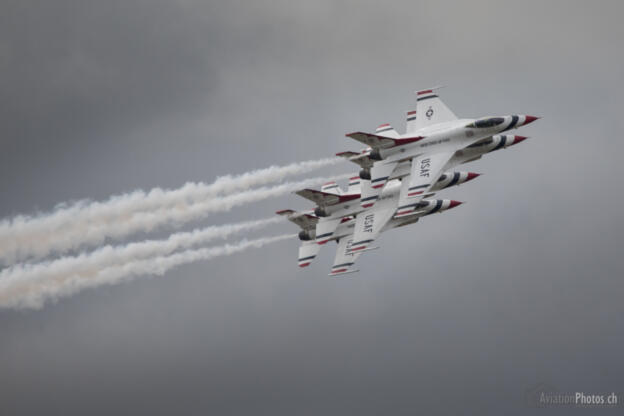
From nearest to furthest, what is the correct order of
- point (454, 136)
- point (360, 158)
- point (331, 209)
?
point (454, 136) < point (360, 158) < point (331, 209)

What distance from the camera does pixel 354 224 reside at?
217ft

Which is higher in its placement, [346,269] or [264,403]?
[346,269]

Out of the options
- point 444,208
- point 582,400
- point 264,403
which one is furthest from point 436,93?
point 582,400

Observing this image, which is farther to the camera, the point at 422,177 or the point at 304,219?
the point at 304,219

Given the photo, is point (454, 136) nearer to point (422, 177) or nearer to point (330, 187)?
point (422, 177)

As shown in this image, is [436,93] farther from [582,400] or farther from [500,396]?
[582,400]

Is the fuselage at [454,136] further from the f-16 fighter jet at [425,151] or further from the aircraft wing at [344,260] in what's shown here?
the aircraft wing at [344,260]

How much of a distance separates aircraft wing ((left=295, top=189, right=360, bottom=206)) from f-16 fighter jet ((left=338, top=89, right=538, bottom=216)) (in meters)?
4.05

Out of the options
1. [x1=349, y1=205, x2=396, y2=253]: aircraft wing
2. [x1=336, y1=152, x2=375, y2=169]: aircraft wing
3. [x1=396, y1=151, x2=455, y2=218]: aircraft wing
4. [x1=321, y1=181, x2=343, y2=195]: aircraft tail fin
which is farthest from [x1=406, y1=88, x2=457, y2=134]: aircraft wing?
[x1=321, y1=181, x2=343, y2=195]: aircraft tail fin

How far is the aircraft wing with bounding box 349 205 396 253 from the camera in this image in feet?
206

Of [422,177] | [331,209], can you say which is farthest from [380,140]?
[331,209]

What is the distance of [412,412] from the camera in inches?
6393

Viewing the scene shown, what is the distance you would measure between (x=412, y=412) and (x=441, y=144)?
111 meters

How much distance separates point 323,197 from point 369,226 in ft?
13.2
